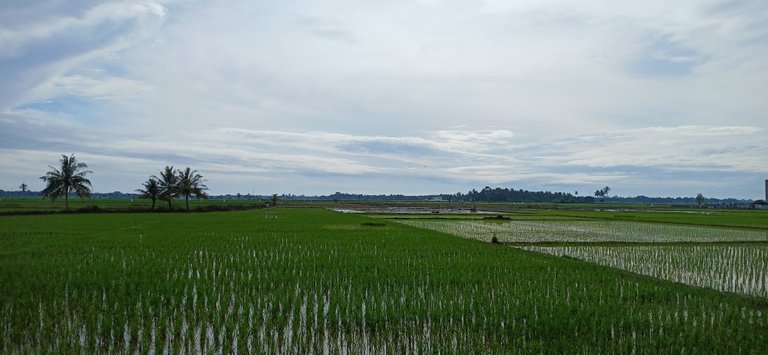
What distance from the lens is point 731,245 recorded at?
16.2m

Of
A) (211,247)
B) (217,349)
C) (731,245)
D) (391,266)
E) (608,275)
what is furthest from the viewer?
(731,245)

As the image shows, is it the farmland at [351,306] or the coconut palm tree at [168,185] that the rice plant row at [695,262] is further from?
the coconut palm tree at [168,185]

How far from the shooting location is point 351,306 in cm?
657

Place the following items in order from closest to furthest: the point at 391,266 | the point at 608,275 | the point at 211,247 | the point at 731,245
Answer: the point at 608,275 < the point at 391,266 < the point at 211,247 < the point at 731,245

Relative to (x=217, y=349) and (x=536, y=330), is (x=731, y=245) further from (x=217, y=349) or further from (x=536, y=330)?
(x=217, y=349)

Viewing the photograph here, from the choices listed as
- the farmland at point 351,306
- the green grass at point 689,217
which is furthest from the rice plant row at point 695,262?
the green grass at point 689,217

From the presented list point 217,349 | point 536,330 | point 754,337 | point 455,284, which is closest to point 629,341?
point 536,330

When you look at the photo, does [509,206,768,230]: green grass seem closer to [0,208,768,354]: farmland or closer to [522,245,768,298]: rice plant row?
[522,245,768,298]: rice plant row

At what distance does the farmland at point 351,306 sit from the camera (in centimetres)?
516

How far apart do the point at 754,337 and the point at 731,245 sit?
1287cm

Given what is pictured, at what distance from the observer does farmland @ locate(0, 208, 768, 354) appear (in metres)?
5.16

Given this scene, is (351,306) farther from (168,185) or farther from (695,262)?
(168,185)

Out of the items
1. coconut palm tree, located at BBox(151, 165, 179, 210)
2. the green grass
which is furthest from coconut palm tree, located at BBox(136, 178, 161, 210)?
the green grass

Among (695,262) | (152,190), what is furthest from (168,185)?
(695,262)
